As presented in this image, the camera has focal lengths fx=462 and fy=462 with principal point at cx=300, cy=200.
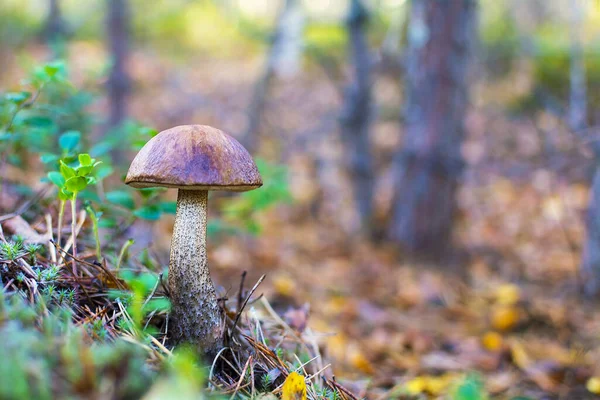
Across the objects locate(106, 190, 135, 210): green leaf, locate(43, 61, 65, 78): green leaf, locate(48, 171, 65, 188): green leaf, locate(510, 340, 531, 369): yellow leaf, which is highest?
locate(43, 61, 65, 78): green leaf

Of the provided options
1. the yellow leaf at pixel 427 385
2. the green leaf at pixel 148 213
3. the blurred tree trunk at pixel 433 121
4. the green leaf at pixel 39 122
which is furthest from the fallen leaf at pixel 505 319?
the green leaf at pixel 39 122

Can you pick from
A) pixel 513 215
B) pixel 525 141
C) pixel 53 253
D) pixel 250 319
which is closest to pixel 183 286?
pixel 250 319

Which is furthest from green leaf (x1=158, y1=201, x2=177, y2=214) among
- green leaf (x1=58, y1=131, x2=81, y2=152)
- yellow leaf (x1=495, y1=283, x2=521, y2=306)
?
yellow leaf (x1=495, y1=283, x2=521, y2=306)

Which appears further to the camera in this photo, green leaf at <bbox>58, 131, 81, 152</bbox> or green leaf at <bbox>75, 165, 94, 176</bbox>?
green leaf at <bbox>58, 131, 81, 152</bbox>

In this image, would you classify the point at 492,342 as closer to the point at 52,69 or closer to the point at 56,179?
the point at 56,179

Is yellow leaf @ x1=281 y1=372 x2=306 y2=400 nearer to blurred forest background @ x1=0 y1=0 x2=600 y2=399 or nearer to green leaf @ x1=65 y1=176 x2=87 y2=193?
blurred forest background @ x1=0 y1=0 x2=600 y2=399

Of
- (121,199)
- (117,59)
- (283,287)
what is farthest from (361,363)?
(117,59)
